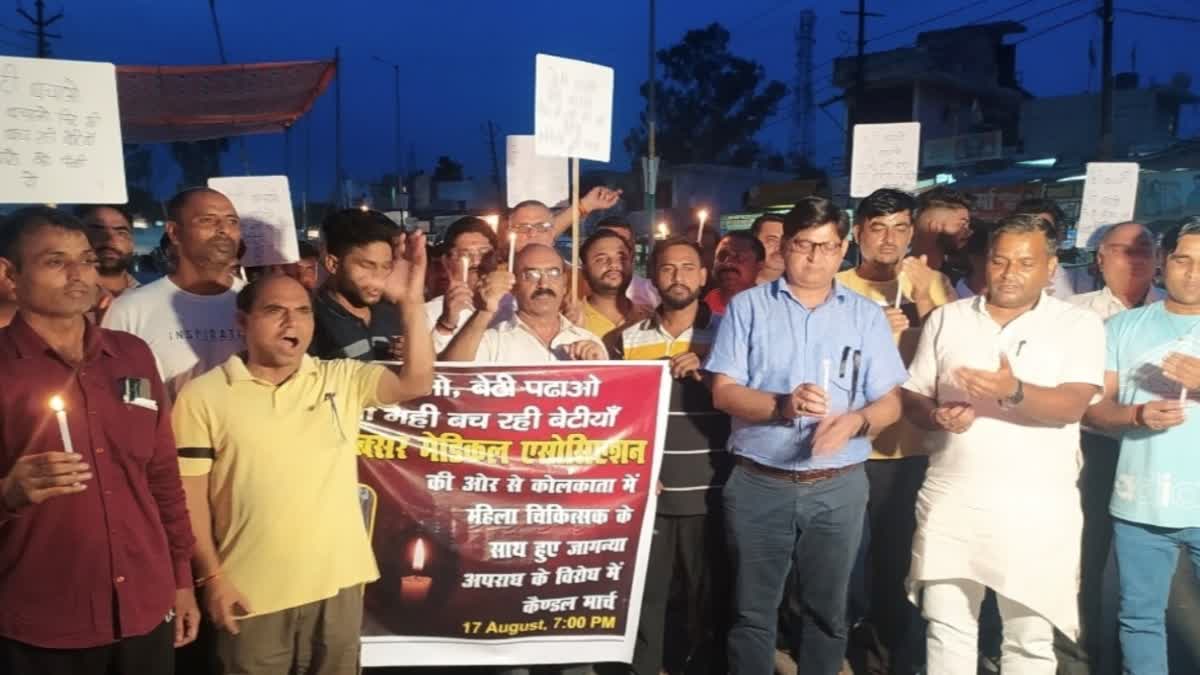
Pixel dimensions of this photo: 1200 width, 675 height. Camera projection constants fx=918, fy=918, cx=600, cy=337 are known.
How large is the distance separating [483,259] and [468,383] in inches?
54.0

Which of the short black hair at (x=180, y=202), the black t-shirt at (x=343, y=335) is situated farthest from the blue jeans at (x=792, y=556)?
the short black hair at (x=180, y=202)

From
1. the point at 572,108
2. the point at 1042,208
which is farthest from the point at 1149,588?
the point at 572,108

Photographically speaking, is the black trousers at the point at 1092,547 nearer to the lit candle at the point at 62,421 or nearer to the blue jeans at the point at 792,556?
the blue jeans at the point at 792,556

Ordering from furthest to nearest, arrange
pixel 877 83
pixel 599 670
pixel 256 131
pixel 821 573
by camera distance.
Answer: pixel 877 83 → pixel 256 131 → pixel 599 670 → pixel 821 573

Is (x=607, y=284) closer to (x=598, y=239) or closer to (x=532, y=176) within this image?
(x=598, y=239)

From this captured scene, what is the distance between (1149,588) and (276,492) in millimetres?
3607

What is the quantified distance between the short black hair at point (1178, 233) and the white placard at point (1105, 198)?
6.21ft

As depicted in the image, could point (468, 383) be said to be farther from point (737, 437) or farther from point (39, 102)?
point (39, 102)

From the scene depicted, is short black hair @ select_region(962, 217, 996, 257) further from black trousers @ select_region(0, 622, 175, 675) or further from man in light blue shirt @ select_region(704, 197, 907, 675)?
black trousers @ select_region(0, 622, 175, 675)

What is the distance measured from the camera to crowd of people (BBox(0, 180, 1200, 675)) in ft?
9.03

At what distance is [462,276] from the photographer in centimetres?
453

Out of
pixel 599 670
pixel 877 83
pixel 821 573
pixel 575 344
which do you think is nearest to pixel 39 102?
pixel 575 344

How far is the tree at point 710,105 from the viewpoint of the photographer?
2243 inches

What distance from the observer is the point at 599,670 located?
4.37 m
